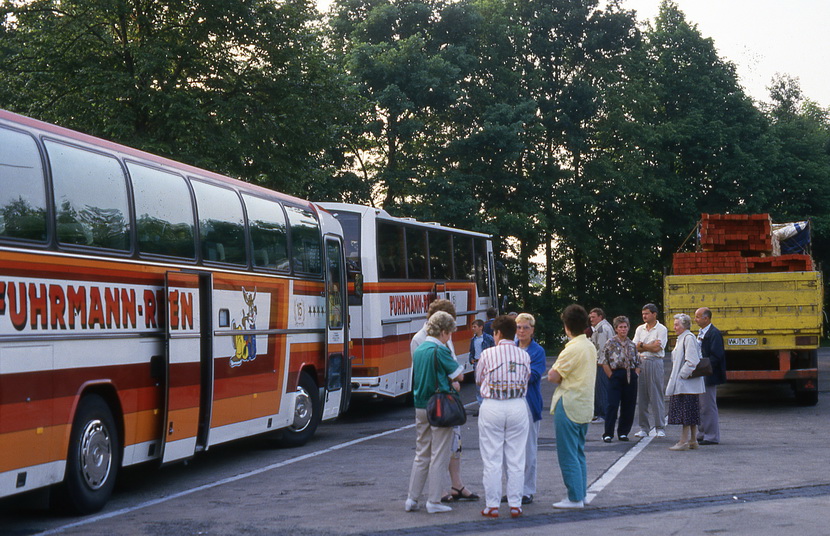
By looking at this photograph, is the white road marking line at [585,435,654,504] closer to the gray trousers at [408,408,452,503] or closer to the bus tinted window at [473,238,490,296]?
the gray trousers at [408,408,452,503]

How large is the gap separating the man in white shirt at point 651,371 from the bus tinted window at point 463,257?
8.74m

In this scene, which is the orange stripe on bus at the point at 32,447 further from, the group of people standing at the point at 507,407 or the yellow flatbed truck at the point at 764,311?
the yellow flatbed truck at the point at 764,311

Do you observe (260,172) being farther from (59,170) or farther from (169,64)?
(59,170)

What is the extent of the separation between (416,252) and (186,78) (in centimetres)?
873

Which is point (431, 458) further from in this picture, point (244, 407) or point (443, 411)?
point (244, 407)

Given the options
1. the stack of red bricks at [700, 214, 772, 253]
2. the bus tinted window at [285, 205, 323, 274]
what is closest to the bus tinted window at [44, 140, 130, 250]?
the bus tinted window at [285, 205, 323, 274]

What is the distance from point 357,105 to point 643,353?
1564 centimetres

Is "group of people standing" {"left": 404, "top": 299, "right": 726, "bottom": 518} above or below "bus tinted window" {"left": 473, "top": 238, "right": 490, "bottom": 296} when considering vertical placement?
below

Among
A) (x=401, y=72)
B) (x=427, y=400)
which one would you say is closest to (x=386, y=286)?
(x=427, y=400)

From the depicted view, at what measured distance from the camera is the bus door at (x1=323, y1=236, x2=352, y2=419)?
1555 centimetres

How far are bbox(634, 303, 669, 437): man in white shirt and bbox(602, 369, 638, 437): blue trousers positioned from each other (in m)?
0.41

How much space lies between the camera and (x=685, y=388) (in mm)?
13406

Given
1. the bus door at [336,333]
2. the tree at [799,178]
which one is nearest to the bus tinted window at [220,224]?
the bus door at [336,333]

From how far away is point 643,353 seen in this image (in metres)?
14.6
